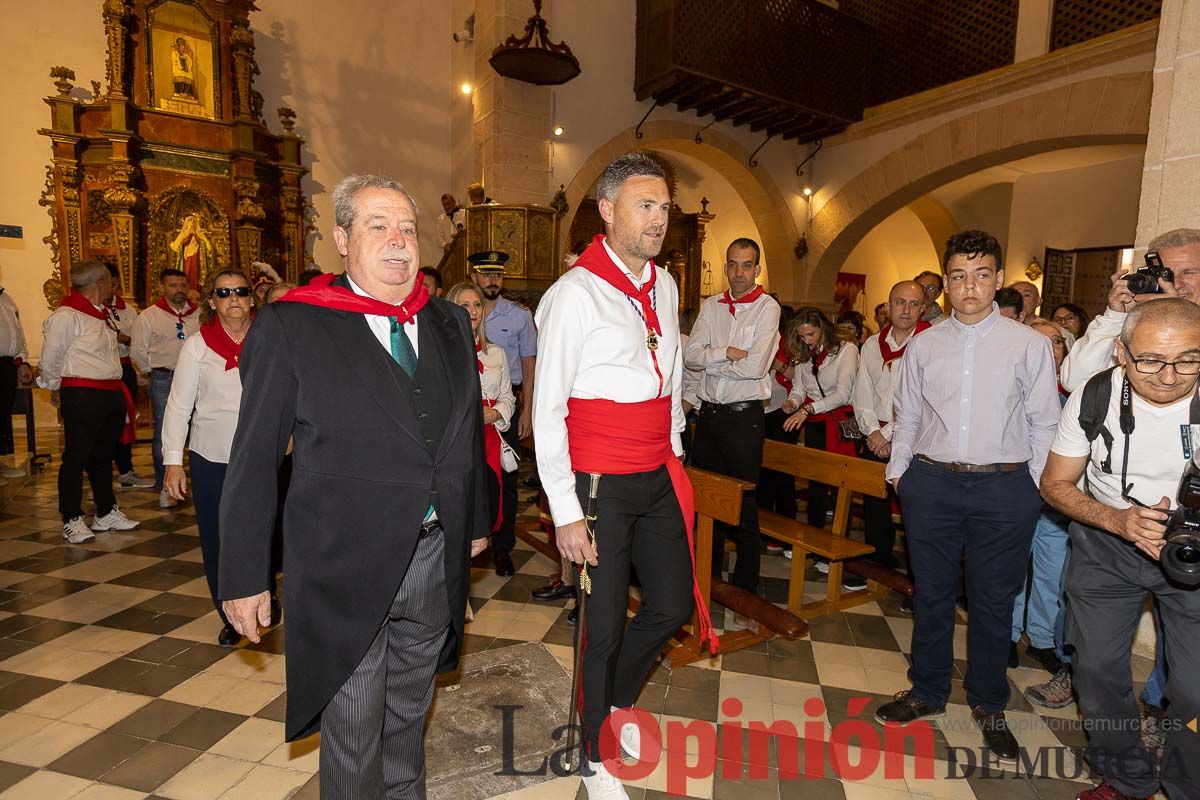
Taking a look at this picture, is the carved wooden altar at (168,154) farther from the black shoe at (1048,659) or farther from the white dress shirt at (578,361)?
the black shoe at (1048,659)

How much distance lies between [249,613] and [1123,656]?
8.48ft

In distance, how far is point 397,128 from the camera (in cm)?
1079

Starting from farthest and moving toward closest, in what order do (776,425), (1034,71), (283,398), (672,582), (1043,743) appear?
1. (1034,71)
2. (776,425)
3. (1043,743)
4. (672,582)
5. (283,398)

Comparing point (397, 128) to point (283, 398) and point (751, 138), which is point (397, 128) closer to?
point (751, 138)

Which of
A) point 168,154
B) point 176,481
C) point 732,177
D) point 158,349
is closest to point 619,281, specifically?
point 176,481

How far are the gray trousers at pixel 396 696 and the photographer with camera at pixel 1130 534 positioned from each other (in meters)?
1.98

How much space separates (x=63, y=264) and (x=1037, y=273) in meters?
14.8

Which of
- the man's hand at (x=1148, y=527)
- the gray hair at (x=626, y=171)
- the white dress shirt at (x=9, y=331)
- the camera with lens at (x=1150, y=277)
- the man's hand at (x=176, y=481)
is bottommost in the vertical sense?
the man's hand at (x=176, y=481)

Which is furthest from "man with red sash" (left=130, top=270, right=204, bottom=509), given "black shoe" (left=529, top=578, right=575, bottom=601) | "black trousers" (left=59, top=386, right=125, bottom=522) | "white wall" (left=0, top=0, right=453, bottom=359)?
"white wall" (left=0, top=0, right=453, bottom=359)

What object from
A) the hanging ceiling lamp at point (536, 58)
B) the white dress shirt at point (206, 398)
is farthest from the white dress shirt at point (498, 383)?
the hanging ceiling lamp at point (536, 58)

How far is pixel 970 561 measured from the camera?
2547mm

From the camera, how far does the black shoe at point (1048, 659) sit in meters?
3.13

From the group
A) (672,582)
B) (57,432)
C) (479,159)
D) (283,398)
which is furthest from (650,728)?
(57,432)

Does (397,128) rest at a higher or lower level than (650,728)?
higher
